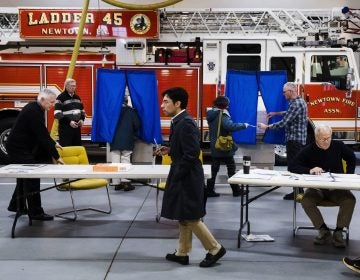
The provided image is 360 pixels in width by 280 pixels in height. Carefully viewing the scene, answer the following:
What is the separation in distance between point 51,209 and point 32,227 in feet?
3.25

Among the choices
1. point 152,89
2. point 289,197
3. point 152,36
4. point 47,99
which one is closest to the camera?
point 47,99

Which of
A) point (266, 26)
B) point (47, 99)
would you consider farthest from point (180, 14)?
point (47, 99)

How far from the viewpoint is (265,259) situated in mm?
5285

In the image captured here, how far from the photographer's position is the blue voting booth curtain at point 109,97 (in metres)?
8.62

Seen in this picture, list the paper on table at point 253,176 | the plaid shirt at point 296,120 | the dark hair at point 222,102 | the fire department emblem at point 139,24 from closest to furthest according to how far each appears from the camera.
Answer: the paper on table at point 253,176 < the plaid shirt at point 296,120 < the dark hair at point 222,102 < the fire department emblem at point 139,24

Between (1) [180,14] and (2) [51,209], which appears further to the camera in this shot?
(1) [180,14]

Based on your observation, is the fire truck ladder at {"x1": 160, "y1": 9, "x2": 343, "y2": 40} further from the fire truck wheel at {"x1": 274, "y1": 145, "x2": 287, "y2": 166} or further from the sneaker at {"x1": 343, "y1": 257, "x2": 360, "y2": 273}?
the sneaker at {"x1": 343, "y1": 257, "x2": 360, "y2": 273}

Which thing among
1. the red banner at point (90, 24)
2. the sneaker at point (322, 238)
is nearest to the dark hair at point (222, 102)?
the sneaker at point (322, 238)

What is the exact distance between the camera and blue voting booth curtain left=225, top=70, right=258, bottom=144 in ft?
28.5

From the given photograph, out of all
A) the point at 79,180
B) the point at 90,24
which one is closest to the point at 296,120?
the point at 79,180

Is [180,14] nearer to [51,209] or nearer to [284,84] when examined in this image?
[284,84]

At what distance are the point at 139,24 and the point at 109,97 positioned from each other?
279 cm

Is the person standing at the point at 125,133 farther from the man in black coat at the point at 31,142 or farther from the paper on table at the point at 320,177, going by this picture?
the paper on table at the point at 320,177

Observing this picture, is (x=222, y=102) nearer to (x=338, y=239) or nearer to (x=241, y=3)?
(x=338, y=239)
